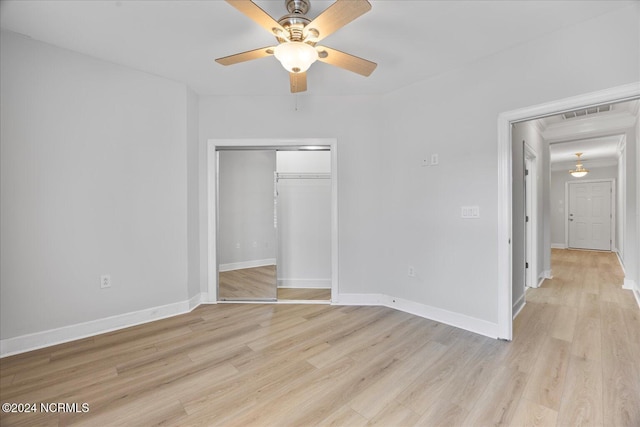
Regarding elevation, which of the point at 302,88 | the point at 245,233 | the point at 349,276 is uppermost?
the point at 302,88

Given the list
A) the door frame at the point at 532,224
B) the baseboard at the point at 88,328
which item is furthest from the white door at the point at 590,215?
the baseboard at the point at 88,328

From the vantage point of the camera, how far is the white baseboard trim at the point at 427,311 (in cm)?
256

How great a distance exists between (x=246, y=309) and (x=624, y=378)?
330cm

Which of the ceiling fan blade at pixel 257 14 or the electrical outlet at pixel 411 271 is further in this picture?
the electrical outlet at pixel 411 271

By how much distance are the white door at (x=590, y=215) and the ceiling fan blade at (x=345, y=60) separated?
371 inches

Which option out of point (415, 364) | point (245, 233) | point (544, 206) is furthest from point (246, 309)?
point (544, 206)

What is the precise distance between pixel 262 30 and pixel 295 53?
2.28 ft

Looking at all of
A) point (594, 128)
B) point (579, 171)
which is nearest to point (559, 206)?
point (579, 171)

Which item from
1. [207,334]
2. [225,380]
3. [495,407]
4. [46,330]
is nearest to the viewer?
[495,407]

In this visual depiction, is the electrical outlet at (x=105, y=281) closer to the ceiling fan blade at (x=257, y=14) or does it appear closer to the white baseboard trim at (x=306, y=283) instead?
the white baseboard trim at (x=306, y=283)

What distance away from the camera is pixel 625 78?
1.89m

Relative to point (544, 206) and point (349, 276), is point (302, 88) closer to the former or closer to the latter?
point (349, 276)

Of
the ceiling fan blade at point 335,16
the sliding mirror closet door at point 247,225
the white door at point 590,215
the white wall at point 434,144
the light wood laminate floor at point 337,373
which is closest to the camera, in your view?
the ceiling fan blade at point 335,16

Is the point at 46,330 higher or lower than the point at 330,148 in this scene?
lower
